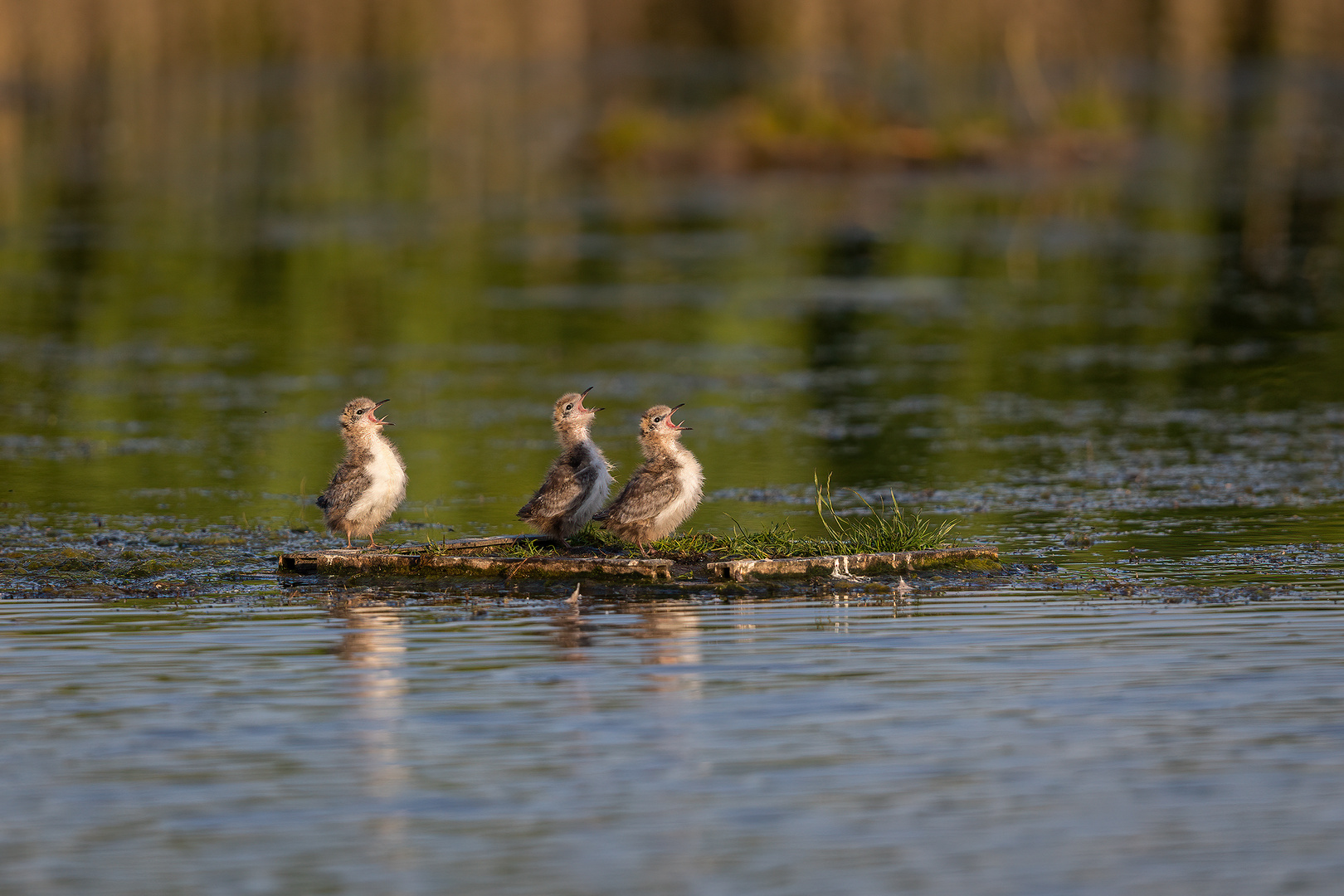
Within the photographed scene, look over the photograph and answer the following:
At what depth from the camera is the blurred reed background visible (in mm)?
25281

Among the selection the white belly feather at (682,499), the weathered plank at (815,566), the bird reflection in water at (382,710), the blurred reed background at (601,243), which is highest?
the blurred reed background at (601,243)

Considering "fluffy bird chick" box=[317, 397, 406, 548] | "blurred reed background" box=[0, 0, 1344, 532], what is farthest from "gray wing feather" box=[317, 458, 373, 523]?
"blurred reed background" box=[0, 0, 1344, 532]

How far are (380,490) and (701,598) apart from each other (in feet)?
8.76

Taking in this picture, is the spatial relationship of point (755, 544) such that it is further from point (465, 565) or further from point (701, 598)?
point (465, 565)

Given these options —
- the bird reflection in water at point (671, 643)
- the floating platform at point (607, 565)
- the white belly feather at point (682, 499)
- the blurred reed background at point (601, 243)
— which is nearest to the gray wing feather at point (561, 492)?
the floating platform at point (607, 565)

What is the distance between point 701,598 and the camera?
14.7 m

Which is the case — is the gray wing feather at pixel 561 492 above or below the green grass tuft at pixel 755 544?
above

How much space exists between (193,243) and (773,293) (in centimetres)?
1419

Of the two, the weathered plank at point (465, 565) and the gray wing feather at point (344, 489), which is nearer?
the weathered plank at point (465, 565)

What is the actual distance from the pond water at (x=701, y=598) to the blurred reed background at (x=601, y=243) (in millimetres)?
174

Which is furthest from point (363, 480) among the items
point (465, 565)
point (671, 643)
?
point (671, 643)

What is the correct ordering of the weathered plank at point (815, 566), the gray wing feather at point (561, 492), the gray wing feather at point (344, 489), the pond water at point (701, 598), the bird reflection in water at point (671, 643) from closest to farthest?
the pond water at point (701, 598) → the bird reflection in water at point (671, 643) → the weathered plank at point (815, 566) → the gray wing feather at point (561, 492) → the gray wing feather at point (344, 489)

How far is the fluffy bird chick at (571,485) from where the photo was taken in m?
15.8

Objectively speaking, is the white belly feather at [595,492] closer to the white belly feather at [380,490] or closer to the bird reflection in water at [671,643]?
the white belly feather at [380,490]
